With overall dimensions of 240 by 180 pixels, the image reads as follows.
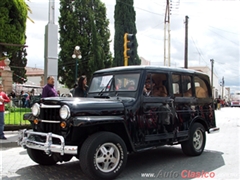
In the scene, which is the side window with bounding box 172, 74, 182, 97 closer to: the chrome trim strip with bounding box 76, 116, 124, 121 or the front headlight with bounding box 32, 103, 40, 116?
the chrome trim strip with bounding box 76, 116, 124, 121

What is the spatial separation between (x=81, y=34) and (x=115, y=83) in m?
29.6

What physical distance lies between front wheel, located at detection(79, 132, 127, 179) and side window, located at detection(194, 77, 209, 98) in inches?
115

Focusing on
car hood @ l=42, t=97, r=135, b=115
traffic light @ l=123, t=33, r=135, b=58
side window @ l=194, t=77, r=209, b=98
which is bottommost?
car hood @ l=42, t=97, r=135, b=115

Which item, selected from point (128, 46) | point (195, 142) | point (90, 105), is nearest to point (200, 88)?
point (195, 142)

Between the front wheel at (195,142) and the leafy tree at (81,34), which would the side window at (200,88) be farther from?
the leafy tree at (81,34)

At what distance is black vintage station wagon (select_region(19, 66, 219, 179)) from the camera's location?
4410 millimetres

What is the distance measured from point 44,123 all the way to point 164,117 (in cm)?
232

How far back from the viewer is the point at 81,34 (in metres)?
34.3

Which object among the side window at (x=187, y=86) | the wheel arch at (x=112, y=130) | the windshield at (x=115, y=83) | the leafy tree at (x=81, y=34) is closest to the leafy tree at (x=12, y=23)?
the windshield at (x=115, y=83)

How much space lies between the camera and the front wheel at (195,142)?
636cm

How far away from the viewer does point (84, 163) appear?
4.28m

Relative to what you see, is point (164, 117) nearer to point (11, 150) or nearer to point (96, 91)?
point (96, 91)

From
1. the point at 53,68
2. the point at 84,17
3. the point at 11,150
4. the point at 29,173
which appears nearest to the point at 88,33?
the point at 84,17

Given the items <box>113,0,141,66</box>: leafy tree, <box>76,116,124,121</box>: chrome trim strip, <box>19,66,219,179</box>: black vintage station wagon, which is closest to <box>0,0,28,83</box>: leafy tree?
<box>19,66,219,179</box>: black vintage station wagon
